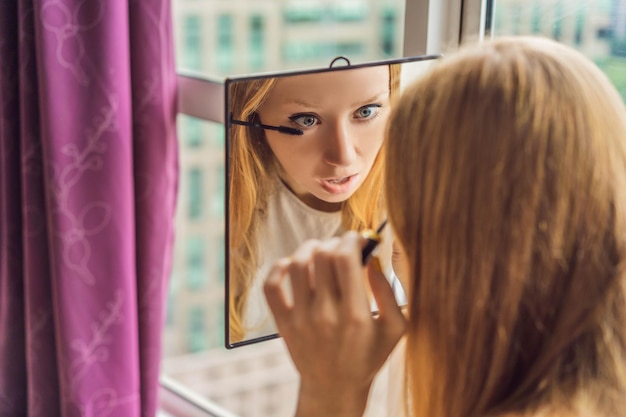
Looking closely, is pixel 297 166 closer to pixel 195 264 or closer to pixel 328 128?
pixel 328 128

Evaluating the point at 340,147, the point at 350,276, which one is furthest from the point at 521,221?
the point at 340,147

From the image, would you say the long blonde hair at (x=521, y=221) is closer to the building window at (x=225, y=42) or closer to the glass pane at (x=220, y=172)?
the glass pane at (x=220, y=172)

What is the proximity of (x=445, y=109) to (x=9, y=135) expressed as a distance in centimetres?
92

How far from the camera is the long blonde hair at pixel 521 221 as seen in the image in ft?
2.37

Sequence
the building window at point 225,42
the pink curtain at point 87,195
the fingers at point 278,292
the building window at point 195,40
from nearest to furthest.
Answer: the fingers at point 278,292 → the pink curtain at point 87,195 → the building window at point 195,40 → the building window at point 225,42

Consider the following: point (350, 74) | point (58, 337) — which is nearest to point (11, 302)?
point (58, 337)

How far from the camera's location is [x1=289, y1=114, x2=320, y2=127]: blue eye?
94 centimetres

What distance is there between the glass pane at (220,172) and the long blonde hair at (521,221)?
1.83 meters

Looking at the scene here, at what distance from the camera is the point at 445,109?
76 centimetres

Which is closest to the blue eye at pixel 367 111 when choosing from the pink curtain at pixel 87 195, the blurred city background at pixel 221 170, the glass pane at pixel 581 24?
the glass pane at pixel 581 24

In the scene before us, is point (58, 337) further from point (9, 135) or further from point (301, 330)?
point (301, 330)

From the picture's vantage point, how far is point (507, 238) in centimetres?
73

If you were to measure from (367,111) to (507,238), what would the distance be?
28 cm

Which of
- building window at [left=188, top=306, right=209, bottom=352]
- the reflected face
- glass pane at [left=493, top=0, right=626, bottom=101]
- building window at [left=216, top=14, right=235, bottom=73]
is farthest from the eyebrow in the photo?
building window at [left=188, top=306, right=209, bottom=352]
